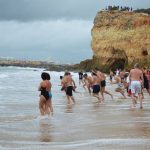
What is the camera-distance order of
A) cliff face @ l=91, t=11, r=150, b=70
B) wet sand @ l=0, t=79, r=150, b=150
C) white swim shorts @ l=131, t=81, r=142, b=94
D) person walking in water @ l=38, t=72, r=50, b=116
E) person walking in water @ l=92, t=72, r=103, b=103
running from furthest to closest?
1. cliff face @ l=91, t=11, r=150, b=70
2. person walking in water @ l=92, t=72, r=103, b=103
3. white swim shorts @ l=131, t=81, r=142, b=94
4. person walking in water @ l=38, t=72, r=50, b=116
5. wet sand @ l=0, t=79, r=150, b=150

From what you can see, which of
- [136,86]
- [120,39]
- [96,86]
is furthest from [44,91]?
[120,39]

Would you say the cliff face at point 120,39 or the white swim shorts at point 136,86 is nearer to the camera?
the white swim shorts at point 136,86

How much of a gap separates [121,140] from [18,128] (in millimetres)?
3268

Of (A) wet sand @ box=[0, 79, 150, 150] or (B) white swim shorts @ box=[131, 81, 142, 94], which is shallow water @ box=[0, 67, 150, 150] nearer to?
(A) wet sand @ box=[0, 79, 150, 150]

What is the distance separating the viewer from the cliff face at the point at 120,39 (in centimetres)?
6141

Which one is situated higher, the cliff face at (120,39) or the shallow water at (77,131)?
the cliff face at (120,39)

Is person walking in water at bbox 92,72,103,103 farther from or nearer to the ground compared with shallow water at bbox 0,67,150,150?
farther from the ground

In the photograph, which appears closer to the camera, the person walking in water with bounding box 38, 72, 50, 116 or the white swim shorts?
the person walking in water with bounding box 38, 72, 50, 116

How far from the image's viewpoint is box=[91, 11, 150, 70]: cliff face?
201 feet

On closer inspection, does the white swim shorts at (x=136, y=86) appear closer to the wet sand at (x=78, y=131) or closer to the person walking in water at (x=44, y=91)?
the wet sand at (x=78, y=131)

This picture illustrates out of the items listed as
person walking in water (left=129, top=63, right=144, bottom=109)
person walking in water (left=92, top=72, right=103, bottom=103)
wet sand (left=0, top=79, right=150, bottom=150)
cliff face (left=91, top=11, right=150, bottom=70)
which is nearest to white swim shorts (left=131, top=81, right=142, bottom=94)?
person walking in water (left=129, top=63, right=144, bottom=109)

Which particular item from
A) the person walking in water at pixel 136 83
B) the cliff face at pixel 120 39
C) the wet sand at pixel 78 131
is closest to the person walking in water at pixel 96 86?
the person walking in water at pixel 136 83

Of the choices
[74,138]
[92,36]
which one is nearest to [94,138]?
[74,138]

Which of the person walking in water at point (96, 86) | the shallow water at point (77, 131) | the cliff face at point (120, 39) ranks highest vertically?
the cliff face at point (120, 39)
